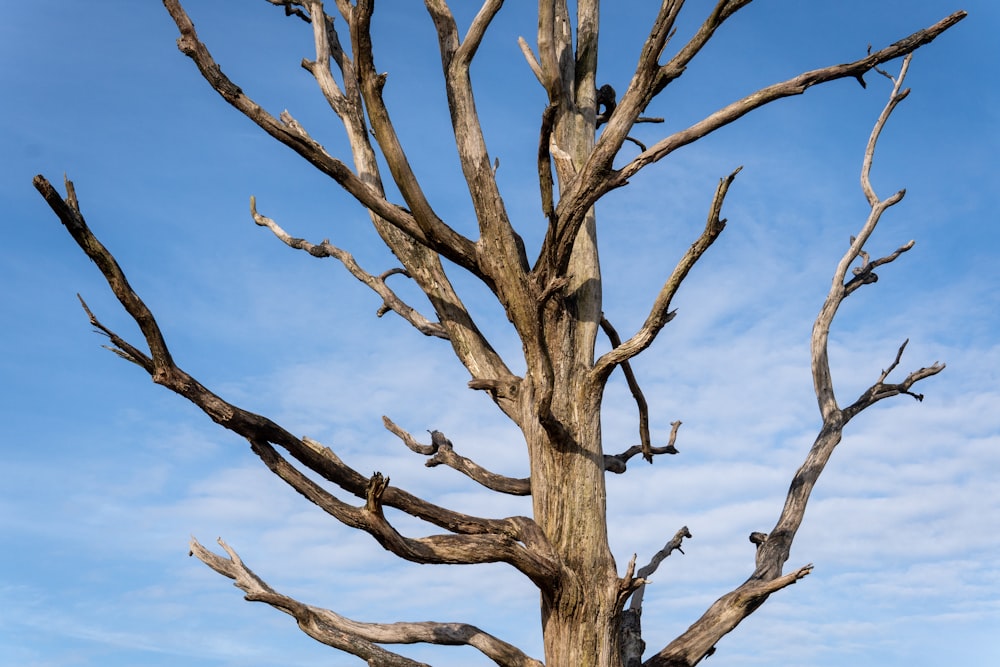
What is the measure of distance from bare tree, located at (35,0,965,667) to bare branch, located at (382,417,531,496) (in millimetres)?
18

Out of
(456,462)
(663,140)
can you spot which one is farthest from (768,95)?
(456,462)

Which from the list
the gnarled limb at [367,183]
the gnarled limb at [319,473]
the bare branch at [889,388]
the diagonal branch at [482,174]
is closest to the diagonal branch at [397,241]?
the gnarled limb at [367,183]

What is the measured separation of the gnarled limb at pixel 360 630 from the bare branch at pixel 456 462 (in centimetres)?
133

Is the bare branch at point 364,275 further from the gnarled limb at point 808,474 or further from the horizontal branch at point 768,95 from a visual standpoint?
the gnarled limb at point 808,474

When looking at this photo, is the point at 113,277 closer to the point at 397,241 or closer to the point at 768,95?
the point at 397,241

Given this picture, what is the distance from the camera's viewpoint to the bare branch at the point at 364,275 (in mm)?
7617

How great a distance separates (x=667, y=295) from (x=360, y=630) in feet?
9.29

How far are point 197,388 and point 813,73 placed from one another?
442 centimetres

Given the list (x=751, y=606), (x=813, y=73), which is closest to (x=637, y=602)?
(x=751, y=606)

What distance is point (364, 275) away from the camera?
8.12 metres

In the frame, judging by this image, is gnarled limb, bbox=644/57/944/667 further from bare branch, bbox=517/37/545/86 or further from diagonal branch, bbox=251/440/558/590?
bare branch, bbox=517/37/545/86

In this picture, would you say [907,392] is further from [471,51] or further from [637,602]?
[471,51]

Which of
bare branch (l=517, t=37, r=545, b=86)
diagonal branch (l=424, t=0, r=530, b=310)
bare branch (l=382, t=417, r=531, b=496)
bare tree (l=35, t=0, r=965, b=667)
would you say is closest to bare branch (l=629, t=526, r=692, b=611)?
bare tree (l=35, t=0, r=965, b=667)

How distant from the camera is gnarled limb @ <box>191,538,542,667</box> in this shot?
5578 millimetres
